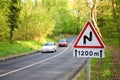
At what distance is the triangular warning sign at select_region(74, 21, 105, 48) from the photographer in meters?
8.78

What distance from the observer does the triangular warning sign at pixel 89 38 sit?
878 centimetres

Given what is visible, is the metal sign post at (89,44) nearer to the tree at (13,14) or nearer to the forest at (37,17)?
the forest at (37,17)

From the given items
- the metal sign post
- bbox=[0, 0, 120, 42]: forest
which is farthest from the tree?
the metal sign post

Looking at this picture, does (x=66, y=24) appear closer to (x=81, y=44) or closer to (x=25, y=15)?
(x=25, y=15)

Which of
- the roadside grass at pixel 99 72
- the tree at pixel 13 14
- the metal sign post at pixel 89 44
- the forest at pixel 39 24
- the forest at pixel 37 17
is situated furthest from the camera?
the tree at pixel 13 14

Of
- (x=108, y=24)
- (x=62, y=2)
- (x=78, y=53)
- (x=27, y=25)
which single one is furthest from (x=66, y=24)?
(x=78, y=53)

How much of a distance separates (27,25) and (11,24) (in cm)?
1186

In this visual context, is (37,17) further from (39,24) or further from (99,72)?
(99,72)

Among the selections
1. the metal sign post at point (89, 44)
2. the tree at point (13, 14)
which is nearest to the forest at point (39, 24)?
the tree at point (13, 14)

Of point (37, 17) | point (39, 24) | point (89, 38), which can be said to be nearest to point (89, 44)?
point (89, 38)

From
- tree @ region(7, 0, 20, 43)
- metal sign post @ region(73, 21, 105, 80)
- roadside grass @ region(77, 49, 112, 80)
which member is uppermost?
tree @ region(7, 0, 20, 43)

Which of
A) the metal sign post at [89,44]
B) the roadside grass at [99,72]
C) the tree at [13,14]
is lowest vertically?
the roadside grass at [99,72]

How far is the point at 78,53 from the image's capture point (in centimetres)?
888

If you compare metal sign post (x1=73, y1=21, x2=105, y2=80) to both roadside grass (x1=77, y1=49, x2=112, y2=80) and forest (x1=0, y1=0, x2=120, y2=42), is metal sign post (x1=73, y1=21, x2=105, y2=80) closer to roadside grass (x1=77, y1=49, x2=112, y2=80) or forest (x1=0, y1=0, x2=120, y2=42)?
roadside grass (x1=77, y1=49, x2=112, y2=80)
